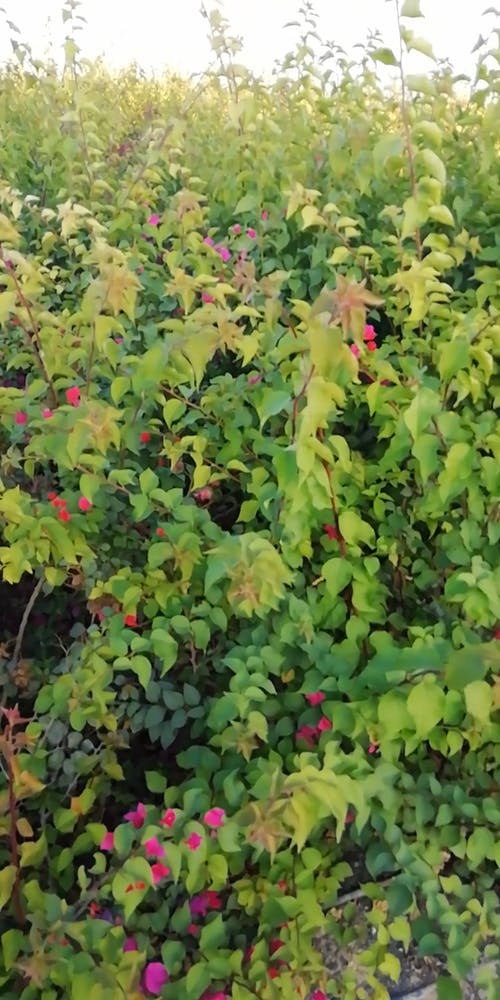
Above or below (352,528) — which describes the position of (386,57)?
above

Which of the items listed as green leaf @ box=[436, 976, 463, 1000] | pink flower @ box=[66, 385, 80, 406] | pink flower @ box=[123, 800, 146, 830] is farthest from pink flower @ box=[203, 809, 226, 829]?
pink flower @ box=[66, 385, 80, 406]

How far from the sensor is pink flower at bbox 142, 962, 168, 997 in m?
1.16

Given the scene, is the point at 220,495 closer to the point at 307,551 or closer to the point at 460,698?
the point at 307,551

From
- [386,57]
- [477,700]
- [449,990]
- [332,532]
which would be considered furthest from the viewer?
[332,532]

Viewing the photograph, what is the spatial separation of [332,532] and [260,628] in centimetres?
24

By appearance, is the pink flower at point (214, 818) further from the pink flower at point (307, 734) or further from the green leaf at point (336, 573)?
the green leaf at point (336, 573)

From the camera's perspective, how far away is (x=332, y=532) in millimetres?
1457

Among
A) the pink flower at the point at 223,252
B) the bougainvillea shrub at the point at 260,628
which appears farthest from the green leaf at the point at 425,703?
the pink flower at the point at 223,252

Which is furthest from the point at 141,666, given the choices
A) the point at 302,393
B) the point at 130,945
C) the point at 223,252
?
the point at 223,252

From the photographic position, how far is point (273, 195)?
2295mm

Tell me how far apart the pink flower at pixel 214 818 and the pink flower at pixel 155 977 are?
0.26 m

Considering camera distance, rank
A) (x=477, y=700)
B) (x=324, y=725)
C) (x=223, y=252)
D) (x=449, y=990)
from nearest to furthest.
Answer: (x=477, y=700), (x=449, y=990), (x=324, y=725), (x=223, y=252)

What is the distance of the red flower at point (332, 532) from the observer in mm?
1434

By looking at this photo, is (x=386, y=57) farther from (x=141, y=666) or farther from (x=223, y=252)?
(x=141, y=666)
